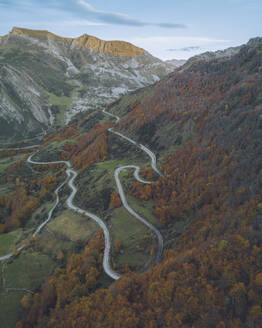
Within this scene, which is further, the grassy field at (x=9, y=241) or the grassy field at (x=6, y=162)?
the grassy field at (x=6, y=162)

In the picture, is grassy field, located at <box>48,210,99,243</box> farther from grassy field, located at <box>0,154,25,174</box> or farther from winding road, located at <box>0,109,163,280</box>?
grassy field, located at <box>0,154,25,174</box>

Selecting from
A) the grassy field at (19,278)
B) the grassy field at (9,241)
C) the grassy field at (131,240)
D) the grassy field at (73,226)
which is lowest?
the grassy field at (9,241)

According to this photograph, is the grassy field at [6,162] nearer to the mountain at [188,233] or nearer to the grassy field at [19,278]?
the mountain at [188,233]

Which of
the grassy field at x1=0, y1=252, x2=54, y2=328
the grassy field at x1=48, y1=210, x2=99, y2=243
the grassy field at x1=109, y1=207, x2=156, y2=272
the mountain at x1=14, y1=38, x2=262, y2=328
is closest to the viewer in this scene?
the mountain at x1=14, y1=38, x2=262, y2=328

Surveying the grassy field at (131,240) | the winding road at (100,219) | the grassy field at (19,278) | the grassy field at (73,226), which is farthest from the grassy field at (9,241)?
the grassy field at (131,240)

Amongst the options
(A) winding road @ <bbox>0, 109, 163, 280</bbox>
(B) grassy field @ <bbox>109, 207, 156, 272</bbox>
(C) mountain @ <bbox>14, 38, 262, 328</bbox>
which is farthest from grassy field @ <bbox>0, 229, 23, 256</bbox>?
(B) grassy field @ <bbox>109, 207, 156, 272</bbox>

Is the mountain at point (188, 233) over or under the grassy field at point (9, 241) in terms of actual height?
over

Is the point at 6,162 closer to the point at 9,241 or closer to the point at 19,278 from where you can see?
the point at 9,241

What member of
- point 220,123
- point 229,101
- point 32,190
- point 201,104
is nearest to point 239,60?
point 201,104

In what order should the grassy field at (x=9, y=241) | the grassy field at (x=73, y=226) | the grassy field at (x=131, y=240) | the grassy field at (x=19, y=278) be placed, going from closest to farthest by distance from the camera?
1. the grassy field at (x=19, y=278)
2. the grassy field at (x=131, y=240)
3. the grassy field at (x=73, y=226)
4. the grassy field at (x=9, y=241)
